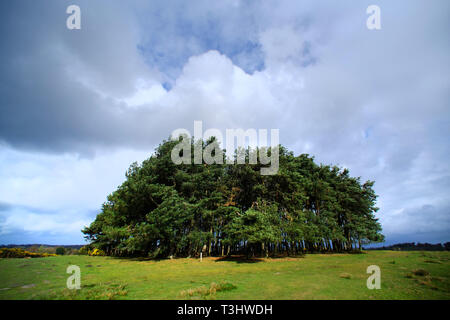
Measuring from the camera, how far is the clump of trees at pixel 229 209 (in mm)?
23266

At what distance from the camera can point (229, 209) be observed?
84.4ft

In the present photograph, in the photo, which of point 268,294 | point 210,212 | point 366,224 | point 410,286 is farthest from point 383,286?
point 366,224

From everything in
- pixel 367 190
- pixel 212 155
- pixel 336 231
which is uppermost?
pixel 212 155

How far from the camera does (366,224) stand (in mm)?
33156

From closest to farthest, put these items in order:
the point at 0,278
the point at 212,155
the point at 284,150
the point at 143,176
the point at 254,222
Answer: the point at 0,278 < the point at 254,222 < the point at 143,176 < the point at 284,150 < the point at 212,155

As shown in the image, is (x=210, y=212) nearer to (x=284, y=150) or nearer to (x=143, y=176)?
(x=143, y=176)

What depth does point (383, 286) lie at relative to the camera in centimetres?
907

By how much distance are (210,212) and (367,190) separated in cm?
3186

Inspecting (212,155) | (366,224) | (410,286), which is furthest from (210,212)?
(366,224)

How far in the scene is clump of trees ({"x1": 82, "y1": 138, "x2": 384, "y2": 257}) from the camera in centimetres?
2327
